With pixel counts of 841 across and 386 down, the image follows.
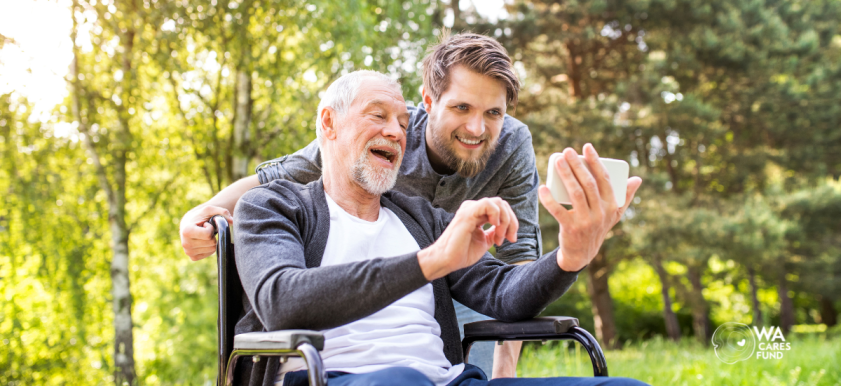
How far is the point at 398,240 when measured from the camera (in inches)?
66.3

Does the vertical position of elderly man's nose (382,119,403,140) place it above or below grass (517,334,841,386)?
above

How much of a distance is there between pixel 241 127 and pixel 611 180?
6.41 meters

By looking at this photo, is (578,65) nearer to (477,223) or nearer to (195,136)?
(195,136)

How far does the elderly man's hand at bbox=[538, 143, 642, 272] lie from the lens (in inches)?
45.2

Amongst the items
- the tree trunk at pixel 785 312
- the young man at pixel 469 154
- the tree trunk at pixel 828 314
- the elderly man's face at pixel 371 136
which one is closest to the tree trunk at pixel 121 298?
the young man at pixel 469 154

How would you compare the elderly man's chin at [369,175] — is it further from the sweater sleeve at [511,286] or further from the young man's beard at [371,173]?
the sweater sleeve at [511,286]

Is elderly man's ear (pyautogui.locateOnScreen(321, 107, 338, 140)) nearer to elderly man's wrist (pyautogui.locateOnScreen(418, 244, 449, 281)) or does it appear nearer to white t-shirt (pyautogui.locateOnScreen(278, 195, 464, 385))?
white t-shirt (pyautogui.locateOnScreen(278, 195, 464, 385))

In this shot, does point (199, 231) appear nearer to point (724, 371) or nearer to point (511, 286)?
point (511, 286)

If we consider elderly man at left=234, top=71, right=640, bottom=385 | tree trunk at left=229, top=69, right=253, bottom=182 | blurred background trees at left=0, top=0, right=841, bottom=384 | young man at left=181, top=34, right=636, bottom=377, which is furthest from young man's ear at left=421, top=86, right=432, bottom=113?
tree trunk at left=229, top=69, right=253, bottom=182

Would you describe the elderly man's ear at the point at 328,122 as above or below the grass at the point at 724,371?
above

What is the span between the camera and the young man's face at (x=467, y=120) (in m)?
2.04

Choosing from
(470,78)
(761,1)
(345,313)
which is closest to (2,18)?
(470,78)

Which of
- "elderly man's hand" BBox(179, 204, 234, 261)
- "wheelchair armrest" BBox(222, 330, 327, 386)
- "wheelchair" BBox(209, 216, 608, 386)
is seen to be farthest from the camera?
"elderly man's hand" BBox(179, 204, 234, 261)

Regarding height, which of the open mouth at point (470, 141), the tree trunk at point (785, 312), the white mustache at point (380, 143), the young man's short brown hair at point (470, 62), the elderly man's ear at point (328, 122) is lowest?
the tree trunk at point (785, 312)
